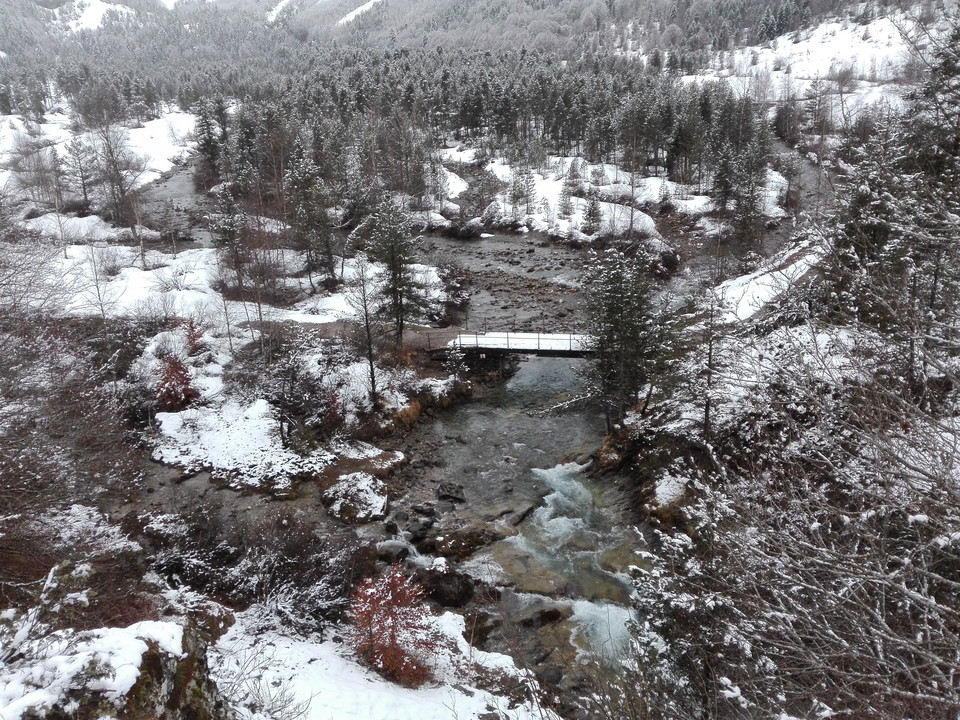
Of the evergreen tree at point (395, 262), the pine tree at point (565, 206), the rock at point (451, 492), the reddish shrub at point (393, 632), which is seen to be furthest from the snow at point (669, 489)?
the pine tree at point (565, 206)

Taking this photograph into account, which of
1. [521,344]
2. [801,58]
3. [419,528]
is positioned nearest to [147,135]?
[521,344]

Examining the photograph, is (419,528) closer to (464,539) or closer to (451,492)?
(464,539)

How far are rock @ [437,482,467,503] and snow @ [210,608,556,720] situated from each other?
6.27 metres

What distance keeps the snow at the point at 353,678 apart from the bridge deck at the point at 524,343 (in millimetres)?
16736

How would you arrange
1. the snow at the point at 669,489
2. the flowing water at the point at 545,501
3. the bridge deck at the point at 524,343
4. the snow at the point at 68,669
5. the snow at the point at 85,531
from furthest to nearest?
the bridge deck at the point at 524,343 < the snow at the point at 669,489 < the flowing water at the point at 545,501 < the snow at the point at 85,531 < the snow at the point at 68,669

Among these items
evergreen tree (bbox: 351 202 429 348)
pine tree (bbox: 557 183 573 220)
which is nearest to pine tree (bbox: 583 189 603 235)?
pine tree (bbox: 557 183 573 220)

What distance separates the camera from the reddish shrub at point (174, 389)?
87.3 ft

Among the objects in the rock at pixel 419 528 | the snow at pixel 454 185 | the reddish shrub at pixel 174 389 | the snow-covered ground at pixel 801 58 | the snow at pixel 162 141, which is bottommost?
the rock at pixel 419 528

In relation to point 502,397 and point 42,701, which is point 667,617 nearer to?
point 42,701

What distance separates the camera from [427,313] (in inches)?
1401

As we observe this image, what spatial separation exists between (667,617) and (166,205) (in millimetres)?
61030

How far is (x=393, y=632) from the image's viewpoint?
14297 mm

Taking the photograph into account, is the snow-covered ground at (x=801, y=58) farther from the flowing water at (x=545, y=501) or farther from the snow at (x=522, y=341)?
the flowing water at (x=545, y=501)

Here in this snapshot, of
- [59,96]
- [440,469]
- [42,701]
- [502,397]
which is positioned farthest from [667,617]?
[59,96]
